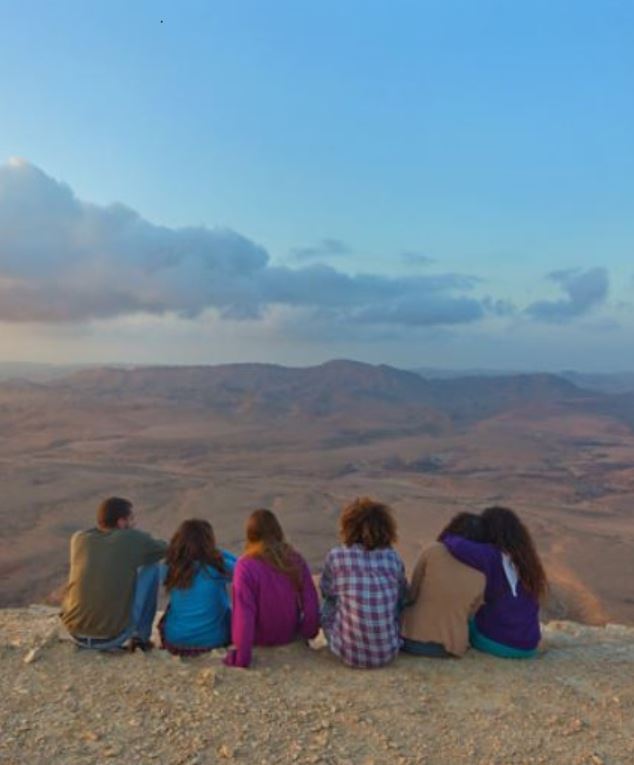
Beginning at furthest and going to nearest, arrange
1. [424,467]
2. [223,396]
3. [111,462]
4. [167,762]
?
[223,396], [424,467], [111,462], [167,762]

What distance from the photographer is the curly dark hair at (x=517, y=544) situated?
487 cm

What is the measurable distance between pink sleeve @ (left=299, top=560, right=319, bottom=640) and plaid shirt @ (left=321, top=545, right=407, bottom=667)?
157 millimetres

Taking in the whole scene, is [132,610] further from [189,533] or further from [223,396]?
[223,396]

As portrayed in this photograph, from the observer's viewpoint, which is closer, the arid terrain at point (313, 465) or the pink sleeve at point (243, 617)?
the pink sleeve at point (243, 617)

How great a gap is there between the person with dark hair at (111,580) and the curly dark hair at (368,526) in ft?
4.04

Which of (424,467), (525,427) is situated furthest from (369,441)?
(525,427)

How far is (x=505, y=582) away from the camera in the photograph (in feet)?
15.9

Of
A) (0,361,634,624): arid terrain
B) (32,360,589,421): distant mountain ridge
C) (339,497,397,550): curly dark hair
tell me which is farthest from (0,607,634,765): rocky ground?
(32,360,589,421): distant mountain ridge

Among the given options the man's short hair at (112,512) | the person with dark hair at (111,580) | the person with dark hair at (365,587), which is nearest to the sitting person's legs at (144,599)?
the person with dark hair at (111,580)

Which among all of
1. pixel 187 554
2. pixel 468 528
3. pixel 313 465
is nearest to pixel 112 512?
pixel 187 554

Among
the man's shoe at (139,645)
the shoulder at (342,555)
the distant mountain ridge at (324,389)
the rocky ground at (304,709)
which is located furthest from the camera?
the distant mountain ridge at (324,389)

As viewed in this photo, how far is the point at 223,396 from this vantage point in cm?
6975

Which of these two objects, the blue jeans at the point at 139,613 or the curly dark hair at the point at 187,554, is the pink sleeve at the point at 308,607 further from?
the blue jeans at the point at 139,613

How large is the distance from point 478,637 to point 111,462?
28605mm
